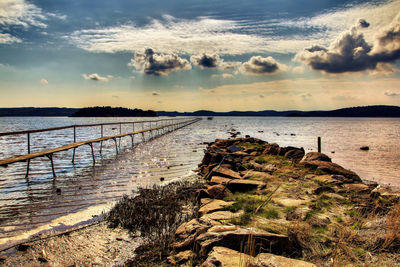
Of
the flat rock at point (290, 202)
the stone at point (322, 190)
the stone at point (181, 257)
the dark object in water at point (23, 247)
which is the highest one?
the stone at point (322, 190)

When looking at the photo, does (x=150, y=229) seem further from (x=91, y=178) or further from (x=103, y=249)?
(x=91, y=178)

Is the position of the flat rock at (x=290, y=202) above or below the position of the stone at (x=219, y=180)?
below

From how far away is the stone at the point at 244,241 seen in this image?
3.60 metres

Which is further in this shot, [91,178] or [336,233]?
[91,178]

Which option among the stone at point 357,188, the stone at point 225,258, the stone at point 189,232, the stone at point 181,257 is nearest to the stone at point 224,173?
the stone at point 357,188

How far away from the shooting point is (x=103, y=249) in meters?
4.39

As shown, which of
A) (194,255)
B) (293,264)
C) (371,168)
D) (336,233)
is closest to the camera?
(293,264)

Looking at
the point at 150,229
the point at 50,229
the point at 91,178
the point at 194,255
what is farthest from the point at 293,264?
the point at 91,178

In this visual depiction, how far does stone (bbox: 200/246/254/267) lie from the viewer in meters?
3.11

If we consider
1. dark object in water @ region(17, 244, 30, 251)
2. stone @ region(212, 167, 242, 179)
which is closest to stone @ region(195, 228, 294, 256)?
dark object in water @ region(17, 244, 30, 251)

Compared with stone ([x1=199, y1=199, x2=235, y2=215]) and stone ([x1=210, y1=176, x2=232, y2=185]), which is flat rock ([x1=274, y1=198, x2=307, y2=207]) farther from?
stone ([x1=210, y1=176, x2=232, y2=185])

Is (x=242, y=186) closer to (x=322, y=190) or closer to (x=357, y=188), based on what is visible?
(x=322, y=190)

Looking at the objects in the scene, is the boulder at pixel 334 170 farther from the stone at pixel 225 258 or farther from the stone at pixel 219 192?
the stone at pixel 225 258

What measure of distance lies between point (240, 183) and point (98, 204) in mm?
4265
